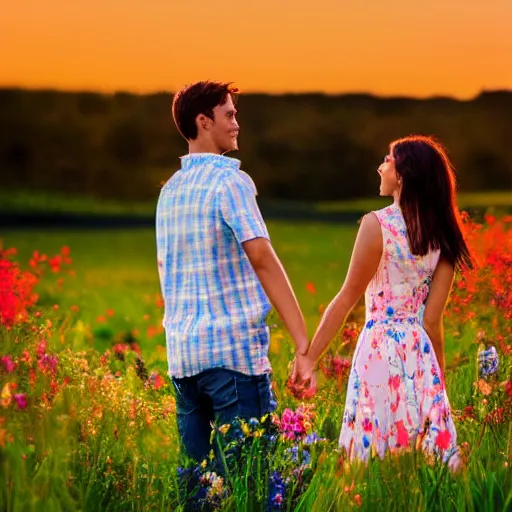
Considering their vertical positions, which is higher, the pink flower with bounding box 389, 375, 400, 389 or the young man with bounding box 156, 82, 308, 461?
the young man with bounding box 156, 82, 308, 461

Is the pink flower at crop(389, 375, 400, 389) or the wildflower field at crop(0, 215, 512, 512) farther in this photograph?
the pink flower at crop(389, 375, 400, 389)

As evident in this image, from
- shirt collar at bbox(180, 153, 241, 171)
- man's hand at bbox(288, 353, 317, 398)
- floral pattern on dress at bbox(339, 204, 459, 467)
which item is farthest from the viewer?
floral pattern on dress at bbox(339, 204, 459, 467)

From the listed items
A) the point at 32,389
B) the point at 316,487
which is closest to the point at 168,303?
the point at 32,389

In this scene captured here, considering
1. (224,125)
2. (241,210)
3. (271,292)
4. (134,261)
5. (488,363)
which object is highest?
(224,125)

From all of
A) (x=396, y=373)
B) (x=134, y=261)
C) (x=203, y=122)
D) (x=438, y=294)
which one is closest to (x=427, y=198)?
(x=438, y=294)

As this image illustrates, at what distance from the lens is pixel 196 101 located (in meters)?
3.62

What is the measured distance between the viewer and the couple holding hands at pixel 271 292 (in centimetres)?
348

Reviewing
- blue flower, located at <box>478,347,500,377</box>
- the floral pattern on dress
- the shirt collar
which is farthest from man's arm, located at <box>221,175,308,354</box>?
blue flower, located at <box>478,347,500,377</box>

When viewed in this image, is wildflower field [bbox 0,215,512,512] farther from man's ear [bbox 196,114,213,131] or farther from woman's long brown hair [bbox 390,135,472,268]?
man's ear [bbox 196,114,213,131]

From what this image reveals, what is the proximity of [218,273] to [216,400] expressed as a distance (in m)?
0.49

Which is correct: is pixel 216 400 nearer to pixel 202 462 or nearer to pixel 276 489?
pixel 202 462

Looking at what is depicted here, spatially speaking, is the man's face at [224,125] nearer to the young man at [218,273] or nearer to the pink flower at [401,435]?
the young man at [218,273]

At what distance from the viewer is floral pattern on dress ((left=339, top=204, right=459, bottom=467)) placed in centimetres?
411

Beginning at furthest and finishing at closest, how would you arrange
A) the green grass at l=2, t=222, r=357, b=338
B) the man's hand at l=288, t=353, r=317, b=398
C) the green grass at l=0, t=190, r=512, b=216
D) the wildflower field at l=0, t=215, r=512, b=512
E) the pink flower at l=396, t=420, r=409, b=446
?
the green grass at l=0, t=190, r=512, b=216 → the green grass at l=2, t=222, r=357, b=338 → the pink flower at l=396, t=420, r=409, b=446 → the man's hand at l=288, t=353, r=317, b=398 → the wildflower field at l=0, t=215, r=512, b=512
